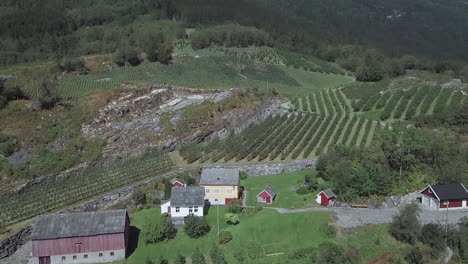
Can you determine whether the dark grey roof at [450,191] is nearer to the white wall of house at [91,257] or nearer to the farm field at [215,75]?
the white wall of house at [91,257]

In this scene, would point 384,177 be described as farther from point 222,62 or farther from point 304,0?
point 304,0

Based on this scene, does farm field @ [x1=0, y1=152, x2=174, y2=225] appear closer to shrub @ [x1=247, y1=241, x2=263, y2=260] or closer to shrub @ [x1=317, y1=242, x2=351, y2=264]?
shrub @ [x1=247, y1=241, x2=263, y2=260]

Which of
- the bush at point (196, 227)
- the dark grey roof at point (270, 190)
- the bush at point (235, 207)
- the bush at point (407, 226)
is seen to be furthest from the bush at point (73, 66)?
the bush at point (407, 226)

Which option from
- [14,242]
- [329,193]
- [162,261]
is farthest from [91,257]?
[329,193]

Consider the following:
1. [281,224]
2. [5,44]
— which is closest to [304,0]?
[5,44]

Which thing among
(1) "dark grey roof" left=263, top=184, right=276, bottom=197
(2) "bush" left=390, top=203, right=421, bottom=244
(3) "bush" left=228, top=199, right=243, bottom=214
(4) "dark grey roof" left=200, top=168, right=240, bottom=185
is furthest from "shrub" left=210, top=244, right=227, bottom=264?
(2) "bush" left=390, top=203, right=421, bottom=244

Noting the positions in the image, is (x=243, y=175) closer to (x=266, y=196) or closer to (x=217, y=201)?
(x=217, y=201)
